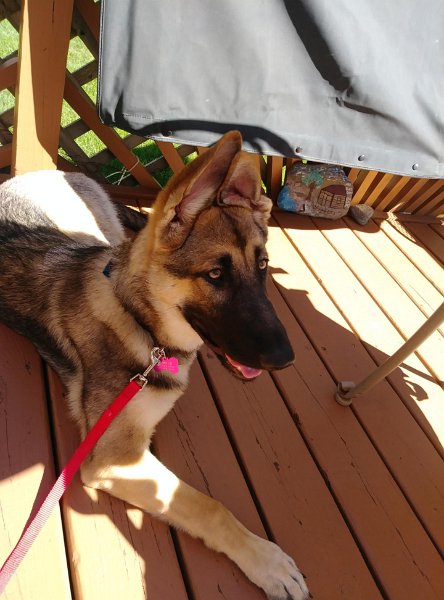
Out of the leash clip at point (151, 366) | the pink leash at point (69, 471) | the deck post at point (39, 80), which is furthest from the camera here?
the deck post at point (39, 80)

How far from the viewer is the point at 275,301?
10.1 feet

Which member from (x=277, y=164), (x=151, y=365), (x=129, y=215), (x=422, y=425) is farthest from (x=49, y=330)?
(x=277, y=164)

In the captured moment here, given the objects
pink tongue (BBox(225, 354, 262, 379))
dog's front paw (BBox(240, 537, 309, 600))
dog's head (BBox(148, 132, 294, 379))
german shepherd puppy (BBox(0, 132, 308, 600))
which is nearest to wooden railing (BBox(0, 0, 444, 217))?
german shepherd puppy (BBox(0, 132, 308, 600))

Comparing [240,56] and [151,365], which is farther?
[240,56]

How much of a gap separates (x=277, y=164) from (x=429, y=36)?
1.84 metres

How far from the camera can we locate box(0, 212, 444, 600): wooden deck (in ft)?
5.44

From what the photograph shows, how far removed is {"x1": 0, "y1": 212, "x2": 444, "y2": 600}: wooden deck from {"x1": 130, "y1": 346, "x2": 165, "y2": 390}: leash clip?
474mm

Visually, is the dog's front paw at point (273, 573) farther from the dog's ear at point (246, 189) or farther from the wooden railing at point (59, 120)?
the wooden railing at point (59, 120)

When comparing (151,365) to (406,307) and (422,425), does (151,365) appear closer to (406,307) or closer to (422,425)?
(422,425)

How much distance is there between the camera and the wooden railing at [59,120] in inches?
97.6

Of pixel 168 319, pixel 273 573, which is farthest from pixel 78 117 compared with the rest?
pixel 273 573

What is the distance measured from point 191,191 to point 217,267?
311mm

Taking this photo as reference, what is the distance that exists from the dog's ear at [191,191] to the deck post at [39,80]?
1.58m

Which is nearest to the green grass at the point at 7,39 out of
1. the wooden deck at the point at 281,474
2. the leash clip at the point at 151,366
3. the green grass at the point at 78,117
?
the green grass at the point at 78,117
